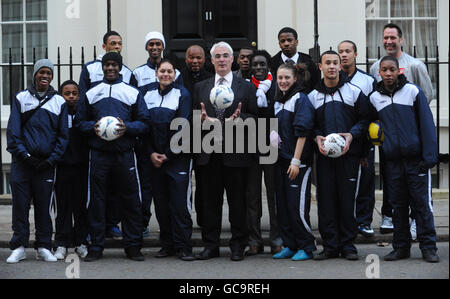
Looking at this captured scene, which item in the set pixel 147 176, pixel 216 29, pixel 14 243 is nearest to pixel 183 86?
pixel 147 176

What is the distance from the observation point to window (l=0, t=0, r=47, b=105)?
14.4 meters

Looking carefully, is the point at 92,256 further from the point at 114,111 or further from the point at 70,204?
the point at 114,111

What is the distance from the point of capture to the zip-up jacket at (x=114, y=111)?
9.24 meters

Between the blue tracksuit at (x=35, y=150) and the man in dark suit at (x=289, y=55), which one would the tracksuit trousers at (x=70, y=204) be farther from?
the man in dark suit at (x=289, y=55)

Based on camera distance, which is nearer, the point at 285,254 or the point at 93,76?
the point at 285,254

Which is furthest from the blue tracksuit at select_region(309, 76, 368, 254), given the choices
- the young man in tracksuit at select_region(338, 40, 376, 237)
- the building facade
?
the building facade

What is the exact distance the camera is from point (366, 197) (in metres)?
10.2

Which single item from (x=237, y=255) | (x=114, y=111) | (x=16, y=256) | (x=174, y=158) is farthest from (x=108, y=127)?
(x=237, y=255)

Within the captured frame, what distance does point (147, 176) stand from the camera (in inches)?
386

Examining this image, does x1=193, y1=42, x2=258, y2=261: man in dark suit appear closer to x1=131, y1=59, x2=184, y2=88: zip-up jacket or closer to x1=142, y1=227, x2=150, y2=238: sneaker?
x1=131, y1=59, x2=184, y2=88: zip-up jacket

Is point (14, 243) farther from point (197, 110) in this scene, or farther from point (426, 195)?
point (426, 195)

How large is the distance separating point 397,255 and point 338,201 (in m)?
0.76

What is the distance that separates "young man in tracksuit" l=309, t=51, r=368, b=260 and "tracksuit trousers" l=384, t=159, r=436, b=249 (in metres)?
0.38

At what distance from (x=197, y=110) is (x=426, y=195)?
2.35m
